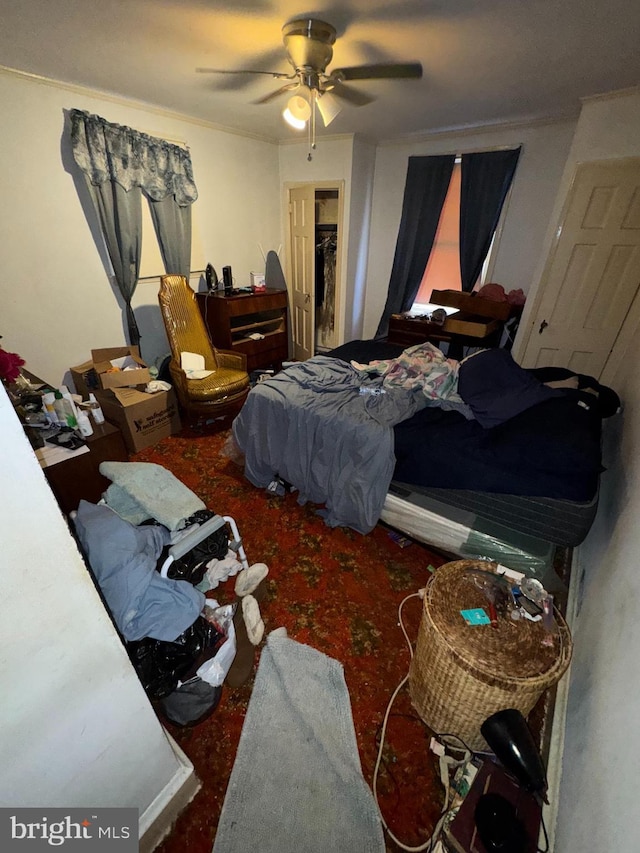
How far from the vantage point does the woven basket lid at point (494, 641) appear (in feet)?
3.25

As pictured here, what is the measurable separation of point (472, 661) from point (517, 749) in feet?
0.65

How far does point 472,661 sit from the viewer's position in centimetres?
101

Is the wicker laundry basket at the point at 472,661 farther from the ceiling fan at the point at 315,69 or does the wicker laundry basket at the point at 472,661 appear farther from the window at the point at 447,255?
the window at the point at 447,255

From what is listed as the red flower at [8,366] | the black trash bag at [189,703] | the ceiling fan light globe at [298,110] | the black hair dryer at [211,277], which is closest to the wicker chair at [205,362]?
the black hair dryer at [211,277]

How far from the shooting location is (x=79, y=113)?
247 centimetres

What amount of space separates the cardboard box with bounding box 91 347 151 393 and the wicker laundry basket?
2693 millimetres

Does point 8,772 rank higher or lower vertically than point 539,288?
lower

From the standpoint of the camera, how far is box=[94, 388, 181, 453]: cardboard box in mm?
2635

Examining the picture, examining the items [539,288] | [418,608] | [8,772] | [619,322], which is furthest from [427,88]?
[8,772]

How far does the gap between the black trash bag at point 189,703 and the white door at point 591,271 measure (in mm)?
3457

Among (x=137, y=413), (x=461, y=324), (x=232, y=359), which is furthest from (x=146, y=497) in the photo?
(x=461, y=324)

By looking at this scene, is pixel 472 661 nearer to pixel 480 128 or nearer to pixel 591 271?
pixel 591 271

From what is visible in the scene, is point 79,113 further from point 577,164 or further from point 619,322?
point 619,322

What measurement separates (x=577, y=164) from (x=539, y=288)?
0.88m
